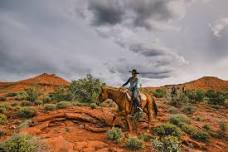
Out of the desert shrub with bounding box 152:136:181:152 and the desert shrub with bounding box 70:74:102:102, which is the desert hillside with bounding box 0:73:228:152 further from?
the desert shrub with bounding box 70:74:102:102

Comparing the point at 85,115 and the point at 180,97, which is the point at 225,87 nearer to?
the point at 180,97

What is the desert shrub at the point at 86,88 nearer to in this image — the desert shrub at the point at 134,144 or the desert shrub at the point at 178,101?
the desert shrub at the point at 178,101

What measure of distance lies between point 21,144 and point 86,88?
1605cm

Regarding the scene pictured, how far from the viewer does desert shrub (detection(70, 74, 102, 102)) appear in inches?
1004

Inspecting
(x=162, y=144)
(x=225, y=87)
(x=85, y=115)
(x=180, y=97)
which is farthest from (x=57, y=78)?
(x=162, y=144)

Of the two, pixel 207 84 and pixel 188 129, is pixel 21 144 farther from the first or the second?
pixel 207 84

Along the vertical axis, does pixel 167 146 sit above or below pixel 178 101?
below

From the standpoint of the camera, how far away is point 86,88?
26.9 m

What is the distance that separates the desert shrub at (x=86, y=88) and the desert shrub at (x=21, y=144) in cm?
1337

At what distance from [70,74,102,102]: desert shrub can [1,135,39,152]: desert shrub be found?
13371 millimetres

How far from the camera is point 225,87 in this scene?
69.9m

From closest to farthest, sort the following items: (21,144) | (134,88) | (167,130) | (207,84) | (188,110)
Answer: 1. (21,144)
2. (134,88)
3. (167,130)
4. (188,110)
5. (207,84)

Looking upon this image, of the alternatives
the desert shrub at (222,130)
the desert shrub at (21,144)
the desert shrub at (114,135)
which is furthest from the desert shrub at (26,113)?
the desert shrub at (222,130)

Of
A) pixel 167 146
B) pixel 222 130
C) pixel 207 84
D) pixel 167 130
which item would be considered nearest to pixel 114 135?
pixel 167 146
